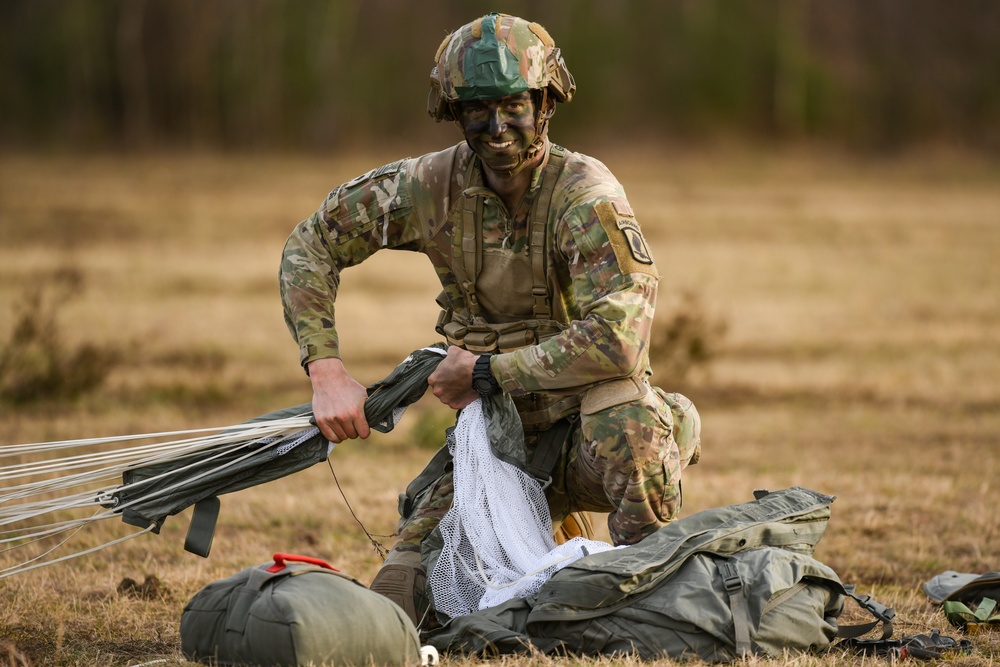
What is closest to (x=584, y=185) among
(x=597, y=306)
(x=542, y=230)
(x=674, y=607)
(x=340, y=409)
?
(x=542, y=230)

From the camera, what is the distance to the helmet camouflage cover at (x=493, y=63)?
14.4 feet

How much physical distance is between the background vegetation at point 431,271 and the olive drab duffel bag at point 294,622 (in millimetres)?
190

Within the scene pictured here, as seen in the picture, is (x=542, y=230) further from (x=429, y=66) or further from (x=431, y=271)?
(x=429, y=66)

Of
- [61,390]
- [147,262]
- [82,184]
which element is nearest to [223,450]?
[61,390]

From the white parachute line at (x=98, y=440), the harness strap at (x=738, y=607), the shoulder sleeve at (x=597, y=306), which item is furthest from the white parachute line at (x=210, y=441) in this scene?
the harness strap at (x=738, y=607)

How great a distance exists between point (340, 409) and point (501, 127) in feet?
3.71

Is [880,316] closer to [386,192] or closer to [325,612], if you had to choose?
[386,192]

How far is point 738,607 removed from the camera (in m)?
4.02

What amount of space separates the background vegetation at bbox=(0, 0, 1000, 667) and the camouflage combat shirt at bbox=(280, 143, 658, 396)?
1.06 metres

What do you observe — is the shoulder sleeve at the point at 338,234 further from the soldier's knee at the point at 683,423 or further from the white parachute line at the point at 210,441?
the soldier's knee at the point at 683,423

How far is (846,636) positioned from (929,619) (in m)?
0.71

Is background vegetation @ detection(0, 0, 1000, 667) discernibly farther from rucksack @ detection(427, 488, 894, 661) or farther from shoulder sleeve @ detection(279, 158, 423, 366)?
shoulder sleeve @ detection(279, 158, 423, 366)

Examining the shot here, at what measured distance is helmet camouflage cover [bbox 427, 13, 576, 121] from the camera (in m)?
4.38

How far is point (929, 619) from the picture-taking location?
4.82 metres
